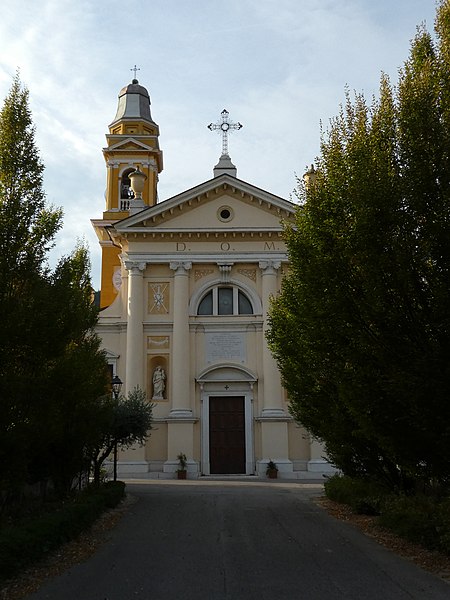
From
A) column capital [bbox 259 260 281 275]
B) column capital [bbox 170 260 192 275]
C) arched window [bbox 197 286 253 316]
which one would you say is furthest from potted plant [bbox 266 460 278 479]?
column capital [bbox 170 260 192 275]

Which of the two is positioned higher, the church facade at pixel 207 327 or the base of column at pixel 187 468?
the church facade at pixel 207 327

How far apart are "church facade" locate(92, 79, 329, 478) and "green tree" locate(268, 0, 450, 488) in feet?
60.0

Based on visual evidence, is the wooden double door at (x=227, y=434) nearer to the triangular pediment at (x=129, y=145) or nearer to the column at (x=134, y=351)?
the column at (x=134, y=351)

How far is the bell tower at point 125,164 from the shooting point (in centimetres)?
3912

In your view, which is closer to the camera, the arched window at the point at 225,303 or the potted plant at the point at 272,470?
the potted plant at the point at 272,470

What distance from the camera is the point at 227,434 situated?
105 ft

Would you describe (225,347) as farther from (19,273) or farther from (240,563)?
(240,563)

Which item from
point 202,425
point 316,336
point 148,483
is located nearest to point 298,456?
point 202,425

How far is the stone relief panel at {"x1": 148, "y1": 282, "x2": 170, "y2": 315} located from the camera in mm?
32812

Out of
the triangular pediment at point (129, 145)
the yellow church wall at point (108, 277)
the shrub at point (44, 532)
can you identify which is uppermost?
the triangular pediment at point (129, 145)

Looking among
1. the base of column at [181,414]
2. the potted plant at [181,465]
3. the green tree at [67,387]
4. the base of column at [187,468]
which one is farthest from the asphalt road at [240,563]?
the base of column at [181,414]

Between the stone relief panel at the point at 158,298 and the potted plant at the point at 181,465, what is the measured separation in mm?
6640

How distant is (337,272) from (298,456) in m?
20.3

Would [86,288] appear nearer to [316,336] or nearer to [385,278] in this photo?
[316,336]
